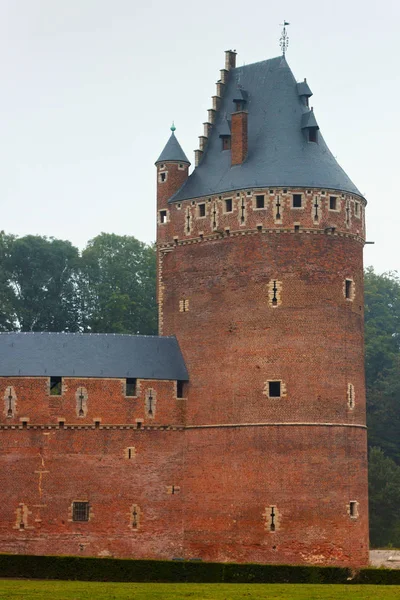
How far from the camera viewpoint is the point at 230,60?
59969mm

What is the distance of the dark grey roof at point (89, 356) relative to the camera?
5375cm

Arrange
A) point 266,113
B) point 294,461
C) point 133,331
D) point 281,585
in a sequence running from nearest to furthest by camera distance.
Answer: point 281,585 → point 294,461 → point 266,113 → point 133,331

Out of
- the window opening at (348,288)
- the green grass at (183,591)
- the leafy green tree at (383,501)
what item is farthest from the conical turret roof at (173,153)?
the leafy green tree at (383,501)

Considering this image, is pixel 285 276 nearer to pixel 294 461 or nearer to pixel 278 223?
pixel 278 223

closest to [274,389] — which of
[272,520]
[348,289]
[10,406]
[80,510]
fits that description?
[272,520]

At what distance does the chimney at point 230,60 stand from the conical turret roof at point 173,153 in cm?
431

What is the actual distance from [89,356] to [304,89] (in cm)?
1502

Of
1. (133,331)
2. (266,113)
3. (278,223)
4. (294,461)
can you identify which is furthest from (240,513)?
(133,331)

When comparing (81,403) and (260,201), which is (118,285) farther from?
(260,201)

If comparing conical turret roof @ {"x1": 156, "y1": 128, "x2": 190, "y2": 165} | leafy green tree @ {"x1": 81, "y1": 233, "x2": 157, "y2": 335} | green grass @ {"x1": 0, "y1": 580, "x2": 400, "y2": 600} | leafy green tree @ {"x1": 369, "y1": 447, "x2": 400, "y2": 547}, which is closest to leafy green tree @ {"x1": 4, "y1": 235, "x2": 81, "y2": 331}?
leafy green tree @ {"x1": 81, "y1": 233, "x2": 157, "y2": 335}

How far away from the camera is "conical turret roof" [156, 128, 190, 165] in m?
58.0

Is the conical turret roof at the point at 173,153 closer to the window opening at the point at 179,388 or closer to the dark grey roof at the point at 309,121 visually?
the dark grey roof at the point at 309,121

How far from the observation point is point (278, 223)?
53.4m

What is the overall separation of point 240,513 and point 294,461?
3.06 meters
